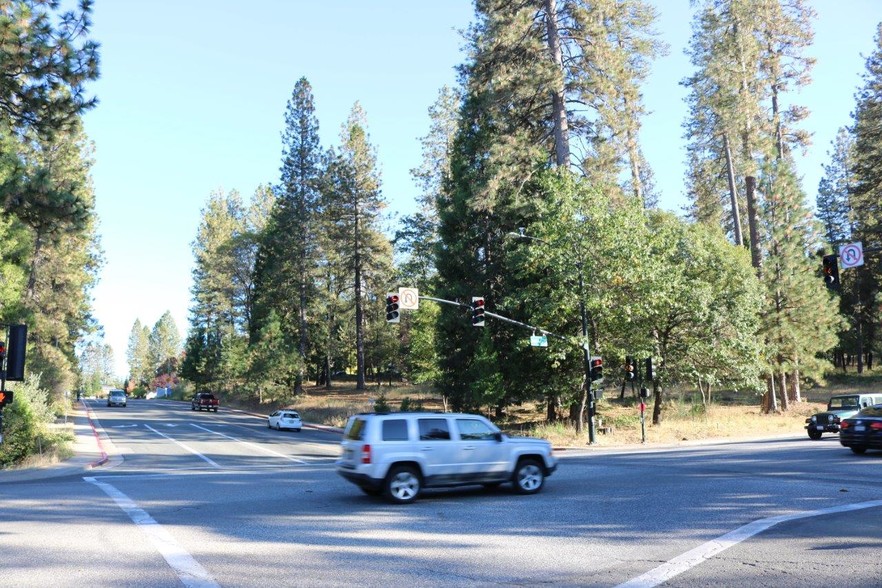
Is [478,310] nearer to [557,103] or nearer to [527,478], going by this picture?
[557,103]

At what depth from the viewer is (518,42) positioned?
1276 inches

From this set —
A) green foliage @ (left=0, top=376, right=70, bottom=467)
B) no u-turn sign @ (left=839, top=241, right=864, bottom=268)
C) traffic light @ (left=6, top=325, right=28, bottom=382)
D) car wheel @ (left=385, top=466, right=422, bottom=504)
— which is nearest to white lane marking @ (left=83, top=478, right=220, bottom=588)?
car wheel @ (left=385, top=466, right=422, bottom=504)

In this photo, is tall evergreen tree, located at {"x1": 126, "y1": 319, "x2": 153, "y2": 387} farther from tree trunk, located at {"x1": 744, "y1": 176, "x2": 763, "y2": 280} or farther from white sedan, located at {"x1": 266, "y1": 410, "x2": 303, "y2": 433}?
tree trunk, located at {"x1": 744, "y1": 176, "x2": 763, "y2": 280}

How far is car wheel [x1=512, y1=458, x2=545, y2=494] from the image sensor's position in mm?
13789

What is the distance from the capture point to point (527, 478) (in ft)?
45.4

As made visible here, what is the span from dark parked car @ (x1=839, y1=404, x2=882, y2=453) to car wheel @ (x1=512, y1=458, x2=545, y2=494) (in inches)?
457

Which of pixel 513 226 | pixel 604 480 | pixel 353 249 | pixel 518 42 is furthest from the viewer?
pixel 353 249

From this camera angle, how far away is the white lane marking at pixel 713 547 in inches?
288

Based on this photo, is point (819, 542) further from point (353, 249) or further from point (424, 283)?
point (353, 249)

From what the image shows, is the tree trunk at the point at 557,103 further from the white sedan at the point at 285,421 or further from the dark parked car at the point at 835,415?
the white sedan at the point at 285,421

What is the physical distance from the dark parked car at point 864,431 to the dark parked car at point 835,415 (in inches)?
324

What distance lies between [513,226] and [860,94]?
26.0 metres

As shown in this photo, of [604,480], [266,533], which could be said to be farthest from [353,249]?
[266,533]

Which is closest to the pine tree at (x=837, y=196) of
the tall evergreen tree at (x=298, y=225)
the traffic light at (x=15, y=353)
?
the tall evergreen tree at (x=298, y=225)
